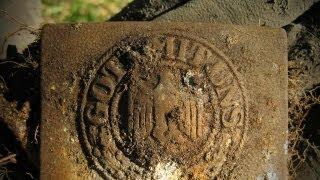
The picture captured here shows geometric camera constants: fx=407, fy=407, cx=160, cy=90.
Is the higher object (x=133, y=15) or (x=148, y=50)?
(x=133, y=15)

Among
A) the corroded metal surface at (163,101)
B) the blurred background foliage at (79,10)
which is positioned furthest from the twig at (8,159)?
the blurred background foliage at (79,10)

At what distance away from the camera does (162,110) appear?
1.31 metres

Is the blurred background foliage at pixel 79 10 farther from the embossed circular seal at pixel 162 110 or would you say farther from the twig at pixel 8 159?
the embossed circular seal at pixel 162 110

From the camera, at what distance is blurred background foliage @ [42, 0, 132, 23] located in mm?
2576

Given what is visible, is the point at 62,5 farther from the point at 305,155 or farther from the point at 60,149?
the point at 305,155

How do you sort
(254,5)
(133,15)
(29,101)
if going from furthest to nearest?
1. (133,15)
2. (254,5)
3. (29,101)

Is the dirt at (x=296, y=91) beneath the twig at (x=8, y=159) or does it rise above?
above

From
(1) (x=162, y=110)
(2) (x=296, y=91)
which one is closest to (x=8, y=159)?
(1) (x=162, y=110)

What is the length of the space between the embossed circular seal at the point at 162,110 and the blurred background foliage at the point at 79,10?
1.30 m

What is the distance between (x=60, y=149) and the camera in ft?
4.55

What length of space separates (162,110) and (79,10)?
152 cm

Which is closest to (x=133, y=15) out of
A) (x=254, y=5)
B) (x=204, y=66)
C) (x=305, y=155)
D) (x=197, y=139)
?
(x=254, y=5)

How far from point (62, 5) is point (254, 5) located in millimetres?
1340

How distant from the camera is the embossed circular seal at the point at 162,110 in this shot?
132cm
